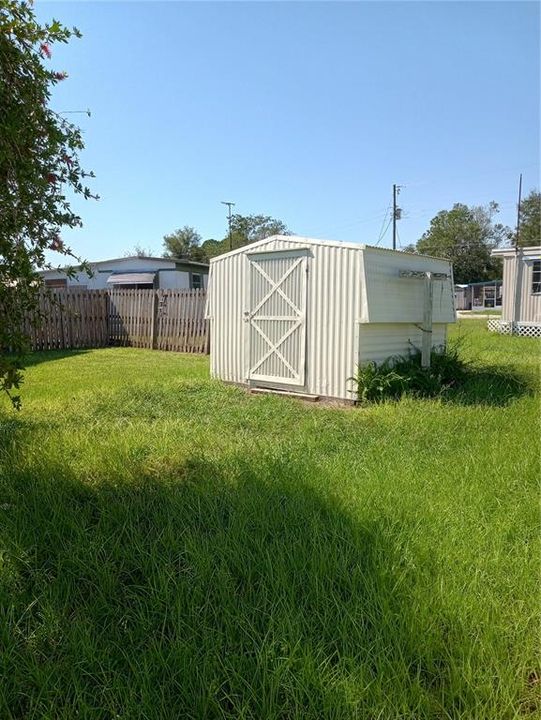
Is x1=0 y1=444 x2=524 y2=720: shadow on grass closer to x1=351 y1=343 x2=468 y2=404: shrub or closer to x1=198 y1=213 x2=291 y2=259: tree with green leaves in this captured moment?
x1=351 y1=343 x2=468 y2=404: shrub

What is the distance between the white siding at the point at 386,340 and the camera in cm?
706

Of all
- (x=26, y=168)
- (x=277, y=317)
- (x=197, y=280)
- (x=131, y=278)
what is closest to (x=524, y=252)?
(x=277, y=317)

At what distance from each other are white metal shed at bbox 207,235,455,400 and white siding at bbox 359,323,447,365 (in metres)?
0.02

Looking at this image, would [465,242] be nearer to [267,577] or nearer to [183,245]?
[183,245]

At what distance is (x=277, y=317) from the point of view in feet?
25.9

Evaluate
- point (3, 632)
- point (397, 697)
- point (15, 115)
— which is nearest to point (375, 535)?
point (397, 697)

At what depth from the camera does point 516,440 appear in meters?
4.46

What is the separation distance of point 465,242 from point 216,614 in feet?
199

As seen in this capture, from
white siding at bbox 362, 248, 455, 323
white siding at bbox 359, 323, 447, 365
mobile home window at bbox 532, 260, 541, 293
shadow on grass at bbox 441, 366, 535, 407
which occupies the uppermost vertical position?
mobile home window at bbox 532, 260, 541, 293

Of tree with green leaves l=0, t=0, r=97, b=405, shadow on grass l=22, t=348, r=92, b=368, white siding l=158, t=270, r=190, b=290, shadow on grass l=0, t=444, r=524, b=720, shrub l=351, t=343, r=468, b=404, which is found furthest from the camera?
white siding l=158, t=270, r=190, b=290

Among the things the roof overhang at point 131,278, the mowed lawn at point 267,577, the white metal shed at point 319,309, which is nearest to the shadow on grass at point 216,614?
the mowed lawn at point 267,577

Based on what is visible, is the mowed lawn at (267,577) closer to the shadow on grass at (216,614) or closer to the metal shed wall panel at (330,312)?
the shadow on grass at (216,614)

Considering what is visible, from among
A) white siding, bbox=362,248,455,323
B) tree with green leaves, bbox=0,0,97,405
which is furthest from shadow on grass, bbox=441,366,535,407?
tree with green leaves, bbox=0,0,97,405

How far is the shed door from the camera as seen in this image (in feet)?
24.9
